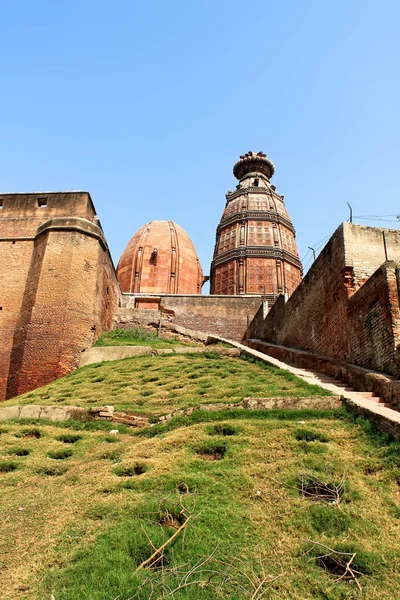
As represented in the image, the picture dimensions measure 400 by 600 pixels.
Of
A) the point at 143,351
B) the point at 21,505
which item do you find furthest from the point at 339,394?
the point at 143,351

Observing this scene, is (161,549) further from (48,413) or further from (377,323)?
(377,323)

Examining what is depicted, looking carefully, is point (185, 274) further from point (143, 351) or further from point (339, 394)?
point (339, 394)

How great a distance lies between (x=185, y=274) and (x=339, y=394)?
2706cm

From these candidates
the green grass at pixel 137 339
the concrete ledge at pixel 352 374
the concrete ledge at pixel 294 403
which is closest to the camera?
the concrete ledge at pixel 294 403

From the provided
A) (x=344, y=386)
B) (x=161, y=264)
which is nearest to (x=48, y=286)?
(x=344, y=386)

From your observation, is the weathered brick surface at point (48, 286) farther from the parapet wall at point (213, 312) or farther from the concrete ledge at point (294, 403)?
the concrete ledge at point (294, 403)

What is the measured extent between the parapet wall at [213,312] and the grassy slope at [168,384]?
11.2 m

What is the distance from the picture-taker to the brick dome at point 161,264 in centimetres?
3331

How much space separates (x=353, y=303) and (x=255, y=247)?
26778 millimetres

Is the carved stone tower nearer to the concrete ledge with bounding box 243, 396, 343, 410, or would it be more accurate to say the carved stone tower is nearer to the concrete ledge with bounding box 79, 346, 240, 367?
the concrete ledge with bounding box 79, 346, 240, 367

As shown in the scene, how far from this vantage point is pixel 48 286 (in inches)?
653

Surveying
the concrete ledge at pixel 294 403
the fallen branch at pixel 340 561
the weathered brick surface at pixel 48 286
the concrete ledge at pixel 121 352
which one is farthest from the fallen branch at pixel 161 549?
→ the weathered brick surface at pixel 48 286

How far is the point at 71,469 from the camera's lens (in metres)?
5.53

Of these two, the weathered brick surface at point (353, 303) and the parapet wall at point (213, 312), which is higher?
the parapet wall at point (213, 312)
